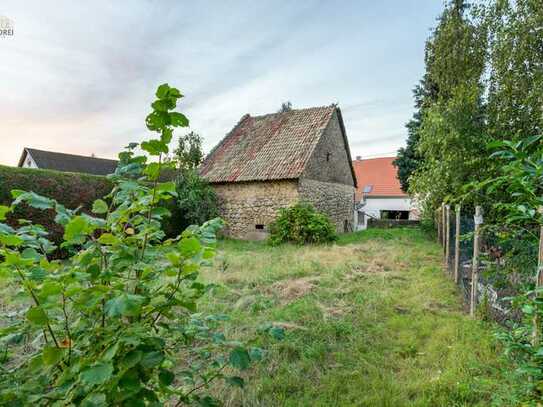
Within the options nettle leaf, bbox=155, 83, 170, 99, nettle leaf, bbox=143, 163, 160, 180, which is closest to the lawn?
nettle leaf, bbox=143, 163, 160, 180

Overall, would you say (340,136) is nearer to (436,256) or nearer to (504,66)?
(504,66)

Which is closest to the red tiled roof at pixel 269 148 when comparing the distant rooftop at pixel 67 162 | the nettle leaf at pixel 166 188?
the nettle leaf at pixel 166 188

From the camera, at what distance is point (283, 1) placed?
6.38m

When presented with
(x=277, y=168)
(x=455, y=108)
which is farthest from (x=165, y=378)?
(x=277, y=168)

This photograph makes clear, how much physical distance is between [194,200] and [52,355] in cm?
1373

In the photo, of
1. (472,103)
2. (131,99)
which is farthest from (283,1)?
(472,103)

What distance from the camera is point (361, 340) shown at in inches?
150

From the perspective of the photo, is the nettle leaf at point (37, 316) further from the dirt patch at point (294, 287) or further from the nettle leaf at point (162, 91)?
the dirt patch at point (294, 287)

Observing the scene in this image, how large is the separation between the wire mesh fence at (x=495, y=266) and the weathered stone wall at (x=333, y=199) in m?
6.79

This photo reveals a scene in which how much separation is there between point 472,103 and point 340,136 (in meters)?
7.55

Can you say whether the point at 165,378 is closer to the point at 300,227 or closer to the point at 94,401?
the point at 94,401

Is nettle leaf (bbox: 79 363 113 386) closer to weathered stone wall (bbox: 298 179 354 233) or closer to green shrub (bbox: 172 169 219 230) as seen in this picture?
weathered stone wall (bbox: 298 179 354 233)

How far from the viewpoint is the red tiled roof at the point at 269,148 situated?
14430mm

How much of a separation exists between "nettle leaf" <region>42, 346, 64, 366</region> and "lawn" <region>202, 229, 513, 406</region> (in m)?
0.59
